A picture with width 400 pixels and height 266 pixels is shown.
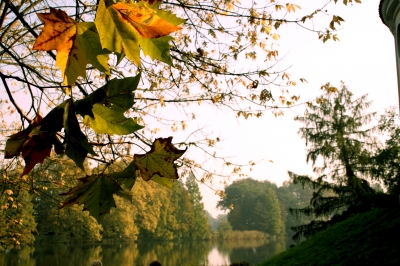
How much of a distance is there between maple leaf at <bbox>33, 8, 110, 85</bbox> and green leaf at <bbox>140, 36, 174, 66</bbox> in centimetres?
8

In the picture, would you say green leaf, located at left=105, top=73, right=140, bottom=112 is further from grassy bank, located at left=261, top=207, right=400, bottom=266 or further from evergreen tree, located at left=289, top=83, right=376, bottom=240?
evergreen tree, located at left=289, top=83, right=376, bottom=240

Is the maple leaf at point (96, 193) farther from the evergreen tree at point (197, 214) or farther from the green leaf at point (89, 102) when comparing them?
the evergreen tree at point (197, 214)

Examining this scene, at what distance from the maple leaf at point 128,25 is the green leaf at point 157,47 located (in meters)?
0.02

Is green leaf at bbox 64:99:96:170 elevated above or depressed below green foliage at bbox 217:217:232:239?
above

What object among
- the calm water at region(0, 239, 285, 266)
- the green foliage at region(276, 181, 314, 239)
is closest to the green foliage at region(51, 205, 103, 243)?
the calm water at region(0, 239, 285, 266)

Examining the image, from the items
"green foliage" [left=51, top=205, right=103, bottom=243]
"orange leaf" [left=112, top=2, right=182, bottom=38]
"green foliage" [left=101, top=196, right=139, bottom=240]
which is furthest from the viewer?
"green foliage" [left=101, top=196, right=139, bottom=240]

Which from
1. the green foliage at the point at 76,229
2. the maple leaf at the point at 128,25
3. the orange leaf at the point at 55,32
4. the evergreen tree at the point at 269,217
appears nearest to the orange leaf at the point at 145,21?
the maple leaf at the point at 128,25

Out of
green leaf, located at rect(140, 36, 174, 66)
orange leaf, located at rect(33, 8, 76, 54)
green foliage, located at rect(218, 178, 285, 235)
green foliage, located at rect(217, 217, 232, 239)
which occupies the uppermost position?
orange leaf, located at rect(33, 8, 76, 54)

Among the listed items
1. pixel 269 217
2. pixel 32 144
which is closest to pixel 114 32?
pixel 32 144

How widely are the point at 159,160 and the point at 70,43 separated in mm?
276

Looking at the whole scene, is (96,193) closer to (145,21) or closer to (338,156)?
(145,21)

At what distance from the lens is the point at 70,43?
61 centimetres

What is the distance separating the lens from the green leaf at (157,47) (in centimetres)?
59

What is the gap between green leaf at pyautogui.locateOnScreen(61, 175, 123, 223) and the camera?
68 cm
